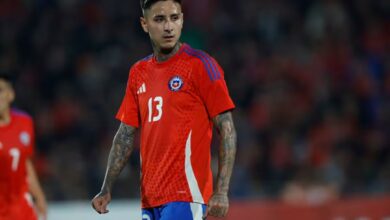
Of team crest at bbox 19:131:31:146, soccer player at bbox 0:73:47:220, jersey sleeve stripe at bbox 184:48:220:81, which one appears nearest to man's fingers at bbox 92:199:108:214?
jersey sleeve stripe at bbox 184:48:220:81

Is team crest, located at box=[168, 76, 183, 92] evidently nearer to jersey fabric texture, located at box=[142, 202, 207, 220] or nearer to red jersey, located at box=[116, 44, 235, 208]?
red jersey, located at box=[116, 44, 235, 208]

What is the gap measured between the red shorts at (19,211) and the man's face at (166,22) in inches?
109

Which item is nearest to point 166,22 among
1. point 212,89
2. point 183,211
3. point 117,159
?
point 212,89

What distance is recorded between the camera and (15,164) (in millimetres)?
7969

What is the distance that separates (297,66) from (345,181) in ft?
10.3

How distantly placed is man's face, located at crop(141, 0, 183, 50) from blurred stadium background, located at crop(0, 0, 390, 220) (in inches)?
206

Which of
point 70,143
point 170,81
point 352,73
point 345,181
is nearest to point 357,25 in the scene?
point 352,73

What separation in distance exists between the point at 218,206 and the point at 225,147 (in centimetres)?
40

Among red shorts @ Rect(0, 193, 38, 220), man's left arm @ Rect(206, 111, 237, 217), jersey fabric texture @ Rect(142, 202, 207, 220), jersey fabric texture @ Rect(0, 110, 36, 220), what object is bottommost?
red shorts @ Rect(0, 193, 38, 220)

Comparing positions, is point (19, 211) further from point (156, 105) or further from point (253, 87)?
point (253, 87)

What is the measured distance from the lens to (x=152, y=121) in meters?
5.74

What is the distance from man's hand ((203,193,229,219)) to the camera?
529cm

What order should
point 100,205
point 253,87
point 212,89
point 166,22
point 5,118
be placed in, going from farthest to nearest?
point 253,87
point 5,118
point 100,205
point 166,22
point 212,89

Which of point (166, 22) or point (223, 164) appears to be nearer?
point (223, 164)
